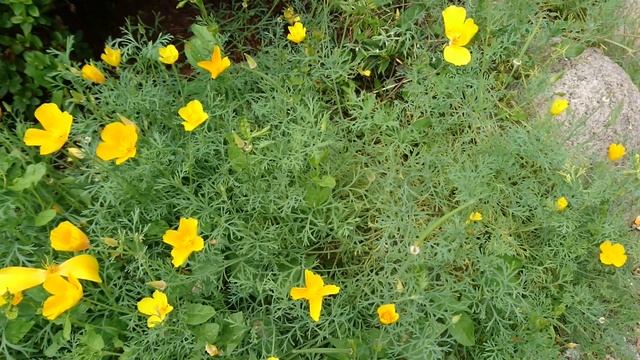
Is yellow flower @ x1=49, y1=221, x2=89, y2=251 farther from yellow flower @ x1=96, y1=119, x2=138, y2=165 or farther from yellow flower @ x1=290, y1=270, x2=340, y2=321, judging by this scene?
yellow flower @ x1=290, y1=270, x2=340, y2=321

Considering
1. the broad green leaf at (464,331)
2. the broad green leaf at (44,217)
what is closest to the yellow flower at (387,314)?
the broad green leaf at (464,331)

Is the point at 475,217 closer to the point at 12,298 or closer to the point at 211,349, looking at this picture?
the point at 211,349

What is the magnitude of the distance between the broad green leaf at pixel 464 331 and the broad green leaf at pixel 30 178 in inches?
49.6

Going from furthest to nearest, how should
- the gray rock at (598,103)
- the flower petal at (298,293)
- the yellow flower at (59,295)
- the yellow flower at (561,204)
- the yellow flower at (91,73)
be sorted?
the gray rock at (598,103), the yellow flower at (561,204), the yellow flower at (91,73), the flower petal at (298,293), the yellow flower at (59,295)

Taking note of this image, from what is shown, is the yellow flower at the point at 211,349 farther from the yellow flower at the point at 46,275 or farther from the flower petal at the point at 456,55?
the flower petal at the point at 456,55

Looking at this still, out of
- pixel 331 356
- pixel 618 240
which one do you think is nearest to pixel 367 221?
pixel 331 356

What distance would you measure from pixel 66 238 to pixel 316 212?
29.1 inches

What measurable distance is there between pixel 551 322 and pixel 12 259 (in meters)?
1.68

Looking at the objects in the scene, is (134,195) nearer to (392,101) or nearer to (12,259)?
(12,259)

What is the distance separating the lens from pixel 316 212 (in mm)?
1958

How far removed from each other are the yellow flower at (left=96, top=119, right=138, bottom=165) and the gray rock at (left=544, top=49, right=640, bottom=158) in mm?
1548

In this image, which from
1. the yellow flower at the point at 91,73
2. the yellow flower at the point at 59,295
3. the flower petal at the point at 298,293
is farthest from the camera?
the yellow flower at the point at 91,73

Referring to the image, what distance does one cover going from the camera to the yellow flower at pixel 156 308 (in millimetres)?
1626

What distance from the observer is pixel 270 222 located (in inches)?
77.7
